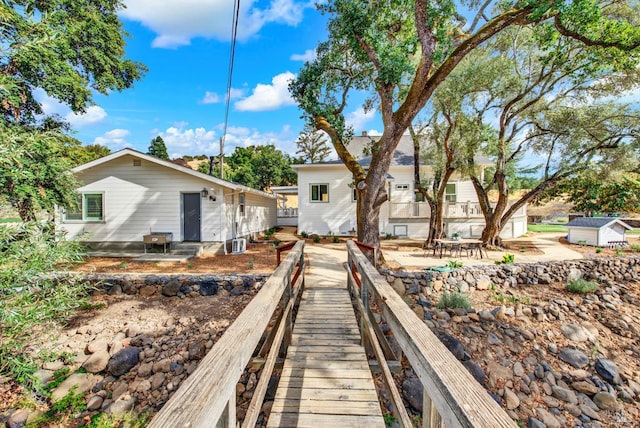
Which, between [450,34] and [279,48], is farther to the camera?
[279,48]

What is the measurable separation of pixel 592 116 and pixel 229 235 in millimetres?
13539

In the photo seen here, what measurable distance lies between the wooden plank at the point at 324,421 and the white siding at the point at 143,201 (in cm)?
896

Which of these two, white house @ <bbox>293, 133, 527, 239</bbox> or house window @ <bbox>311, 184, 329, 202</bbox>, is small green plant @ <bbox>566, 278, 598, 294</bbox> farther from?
house window @ <bbox>311, 184, 329, 202</bbox>

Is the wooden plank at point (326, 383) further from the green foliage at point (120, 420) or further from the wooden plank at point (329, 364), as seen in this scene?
the green foliage at point (120, 420)

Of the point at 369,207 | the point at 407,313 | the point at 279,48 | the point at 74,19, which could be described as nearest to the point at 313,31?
the point at 279,48

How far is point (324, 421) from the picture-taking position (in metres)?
2.14

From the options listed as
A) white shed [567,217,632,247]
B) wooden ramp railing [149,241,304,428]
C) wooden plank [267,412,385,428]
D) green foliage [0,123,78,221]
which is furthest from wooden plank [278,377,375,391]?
white shed [567,217,632,247]

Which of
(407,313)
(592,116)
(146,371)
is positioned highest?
(592,116)

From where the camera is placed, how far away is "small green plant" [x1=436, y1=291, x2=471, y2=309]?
19.5 feet

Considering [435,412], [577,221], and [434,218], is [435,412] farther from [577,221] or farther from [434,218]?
[577,221]

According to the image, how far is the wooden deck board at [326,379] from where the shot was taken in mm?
2180

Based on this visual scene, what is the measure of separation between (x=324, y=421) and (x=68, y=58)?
11.9m

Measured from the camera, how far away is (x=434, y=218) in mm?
12039

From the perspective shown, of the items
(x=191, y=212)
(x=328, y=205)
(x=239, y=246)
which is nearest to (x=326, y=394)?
(x=239, y=246)
